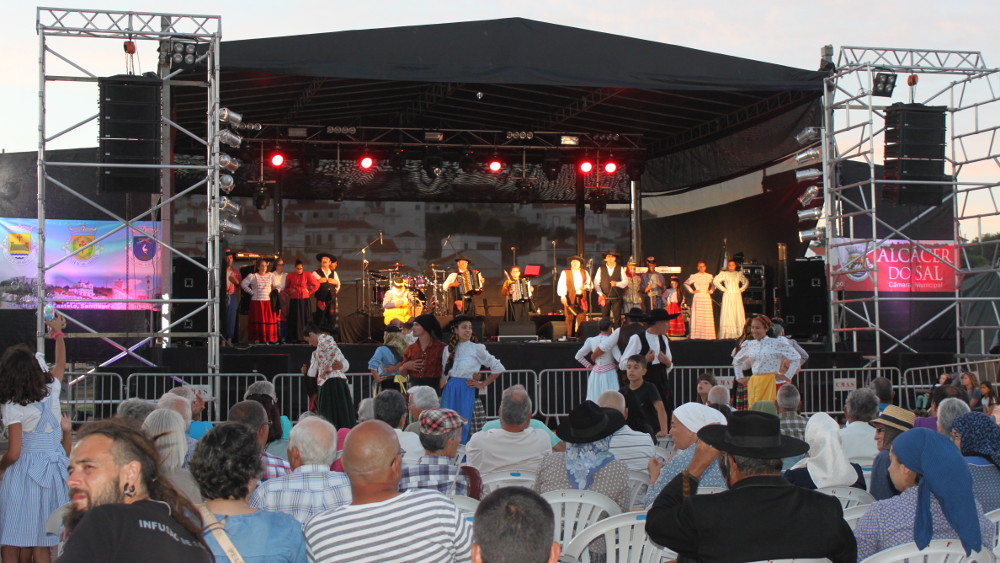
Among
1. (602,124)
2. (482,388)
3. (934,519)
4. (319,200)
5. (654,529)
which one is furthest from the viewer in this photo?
(319,200)

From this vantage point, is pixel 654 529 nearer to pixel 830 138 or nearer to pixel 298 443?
pixel 298 443

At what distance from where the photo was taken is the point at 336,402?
9.12 m

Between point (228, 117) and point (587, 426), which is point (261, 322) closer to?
point (228, 117)

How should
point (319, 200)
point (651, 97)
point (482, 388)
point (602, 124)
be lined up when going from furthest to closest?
point (319, 200)
point (602, 124)
point (651, 97)
point (482, 388)

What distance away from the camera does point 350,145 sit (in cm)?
1717

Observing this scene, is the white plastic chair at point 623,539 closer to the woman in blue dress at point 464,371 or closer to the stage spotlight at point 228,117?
the woman in blue dress at point 464,371

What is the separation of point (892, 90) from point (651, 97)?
3589 mm

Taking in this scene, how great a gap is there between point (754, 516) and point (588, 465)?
64.8 inches

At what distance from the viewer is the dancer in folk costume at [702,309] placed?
Answer: 16.7 m

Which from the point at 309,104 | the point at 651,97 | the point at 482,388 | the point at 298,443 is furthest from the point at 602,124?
the point at 298,443

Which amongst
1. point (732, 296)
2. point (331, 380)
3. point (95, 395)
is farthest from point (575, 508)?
point (732, 296)

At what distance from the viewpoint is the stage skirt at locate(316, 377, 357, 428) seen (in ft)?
29.8

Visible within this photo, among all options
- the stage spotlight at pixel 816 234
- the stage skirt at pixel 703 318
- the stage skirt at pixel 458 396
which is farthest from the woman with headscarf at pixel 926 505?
the stage skirt at pixel 703 318

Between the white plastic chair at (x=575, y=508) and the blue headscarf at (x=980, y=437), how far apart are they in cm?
145
